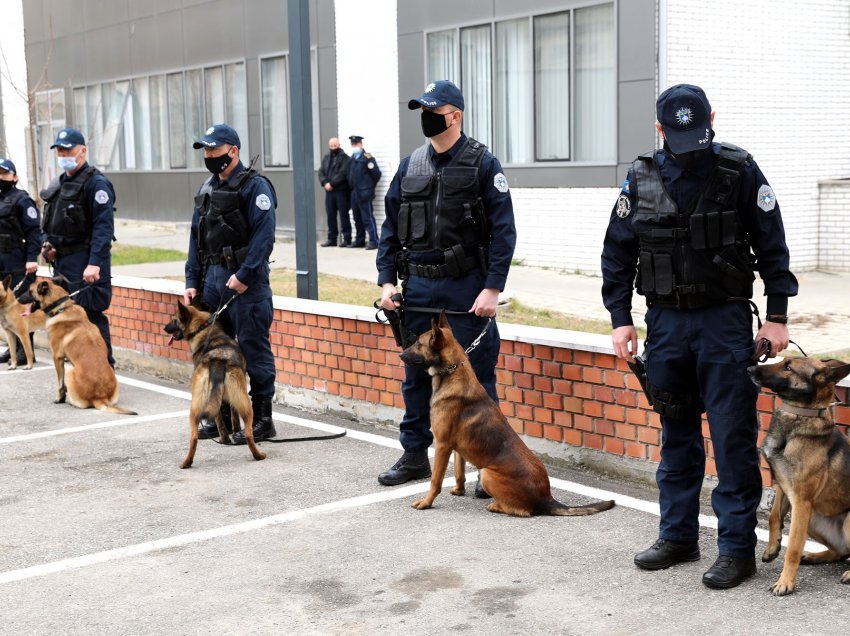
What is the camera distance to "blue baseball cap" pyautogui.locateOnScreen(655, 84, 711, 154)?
166 inches

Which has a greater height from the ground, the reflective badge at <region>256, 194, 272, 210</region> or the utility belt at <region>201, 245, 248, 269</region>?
the reflective badge at <region>256, 194, 272, 210</region>

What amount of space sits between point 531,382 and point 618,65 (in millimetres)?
8604

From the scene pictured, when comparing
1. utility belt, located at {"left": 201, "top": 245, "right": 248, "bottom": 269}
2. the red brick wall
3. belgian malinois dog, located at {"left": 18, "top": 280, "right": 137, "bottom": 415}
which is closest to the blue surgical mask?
belgian malinois dog, located at {"left": 18, "top": 280, "right": 137, "bottom": 415}

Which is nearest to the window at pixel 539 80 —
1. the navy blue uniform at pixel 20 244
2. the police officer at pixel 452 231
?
the navy blue uniform at pixel 20 244

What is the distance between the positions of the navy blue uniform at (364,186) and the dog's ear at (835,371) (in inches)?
535

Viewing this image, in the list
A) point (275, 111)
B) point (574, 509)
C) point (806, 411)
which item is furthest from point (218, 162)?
point (275, 111)

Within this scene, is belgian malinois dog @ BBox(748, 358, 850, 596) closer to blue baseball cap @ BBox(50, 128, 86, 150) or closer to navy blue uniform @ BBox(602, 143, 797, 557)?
navy blue uniform @ BBox(602, 143, 797, 557)

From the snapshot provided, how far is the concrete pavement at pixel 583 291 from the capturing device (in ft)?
33.1

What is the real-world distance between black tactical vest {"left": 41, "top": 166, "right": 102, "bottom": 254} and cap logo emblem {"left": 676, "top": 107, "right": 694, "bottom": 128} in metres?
5.59

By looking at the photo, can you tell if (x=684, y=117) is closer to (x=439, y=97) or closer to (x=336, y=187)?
(x=439, y=97)

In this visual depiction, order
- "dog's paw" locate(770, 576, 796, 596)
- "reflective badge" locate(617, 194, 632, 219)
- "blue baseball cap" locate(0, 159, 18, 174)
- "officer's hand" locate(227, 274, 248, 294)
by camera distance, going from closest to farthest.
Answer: "dog's paw" locate(770, 576, 796, 596) → "reflective badge" locate(617, 194, 632, 219) → "officer's hand" locate(227, 274, 248, 294) → "blue baseball cap" locate(0, 159, 18, 174)

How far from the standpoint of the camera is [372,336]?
7141 millimetres

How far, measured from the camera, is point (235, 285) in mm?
6762

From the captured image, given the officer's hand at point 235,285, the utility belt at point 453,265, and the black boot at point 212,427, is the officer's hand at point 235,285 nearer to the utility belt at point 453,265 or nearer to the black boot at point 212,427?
the black boot at point 212,427
